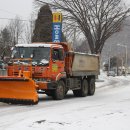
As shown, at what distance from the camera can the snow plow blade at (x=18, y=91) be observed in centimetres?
1745

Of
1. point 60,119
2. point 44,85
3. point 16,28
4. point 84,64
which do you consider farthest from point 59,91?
point 16,28

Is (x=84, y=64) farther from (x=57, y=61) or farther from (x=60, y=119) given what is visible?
(x=60, y=119)

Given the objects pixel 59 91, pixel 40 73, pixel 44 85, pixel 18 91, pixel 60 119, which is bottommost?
pixel 60 119

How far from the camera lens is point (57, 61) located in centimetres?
2014

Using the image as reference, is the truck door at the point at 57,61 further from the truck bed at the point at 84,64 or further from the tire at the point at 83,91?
the tire at the point at 83,91

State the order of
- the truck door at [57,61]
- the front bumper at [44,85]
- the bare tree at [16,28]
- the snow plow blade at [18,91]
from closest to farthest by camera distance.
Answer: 1. the snow plow blade at [18,91]
2. the front bumper at [44,85]
3. the truck door at [57,61]
4. the bare tree at [16,28]

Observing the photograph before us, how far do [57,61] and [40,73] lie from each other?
46.0 inches

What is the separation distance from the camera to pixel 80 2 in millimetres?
45625

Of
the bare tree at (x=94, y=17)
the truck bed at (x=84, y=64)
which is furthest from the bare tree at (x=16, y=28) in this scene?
the truck bed at (x=84, y=64)

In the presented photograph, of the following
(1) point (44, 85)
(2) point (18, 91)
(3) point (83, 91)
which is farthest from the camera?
(3) point (83, 91)

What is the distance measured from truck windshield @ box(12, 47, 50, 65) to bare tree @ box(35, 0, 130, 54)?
987 inches

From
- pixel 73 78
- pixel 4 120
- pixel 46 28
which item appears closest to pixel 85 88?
pixel 73 78

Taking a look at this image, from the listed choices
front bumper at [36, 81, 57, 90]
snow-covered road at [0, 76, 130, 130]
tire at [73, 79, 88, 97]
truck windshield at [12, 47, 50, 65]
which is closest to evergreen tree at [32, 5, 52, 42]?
tire at [73, 79, 88, 97]

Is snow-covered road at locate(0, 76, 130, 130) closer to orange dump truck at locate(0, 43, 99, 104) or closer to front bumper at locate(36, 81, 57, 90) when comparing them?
orange dump truck at locate(0, 43, 99, 104)
